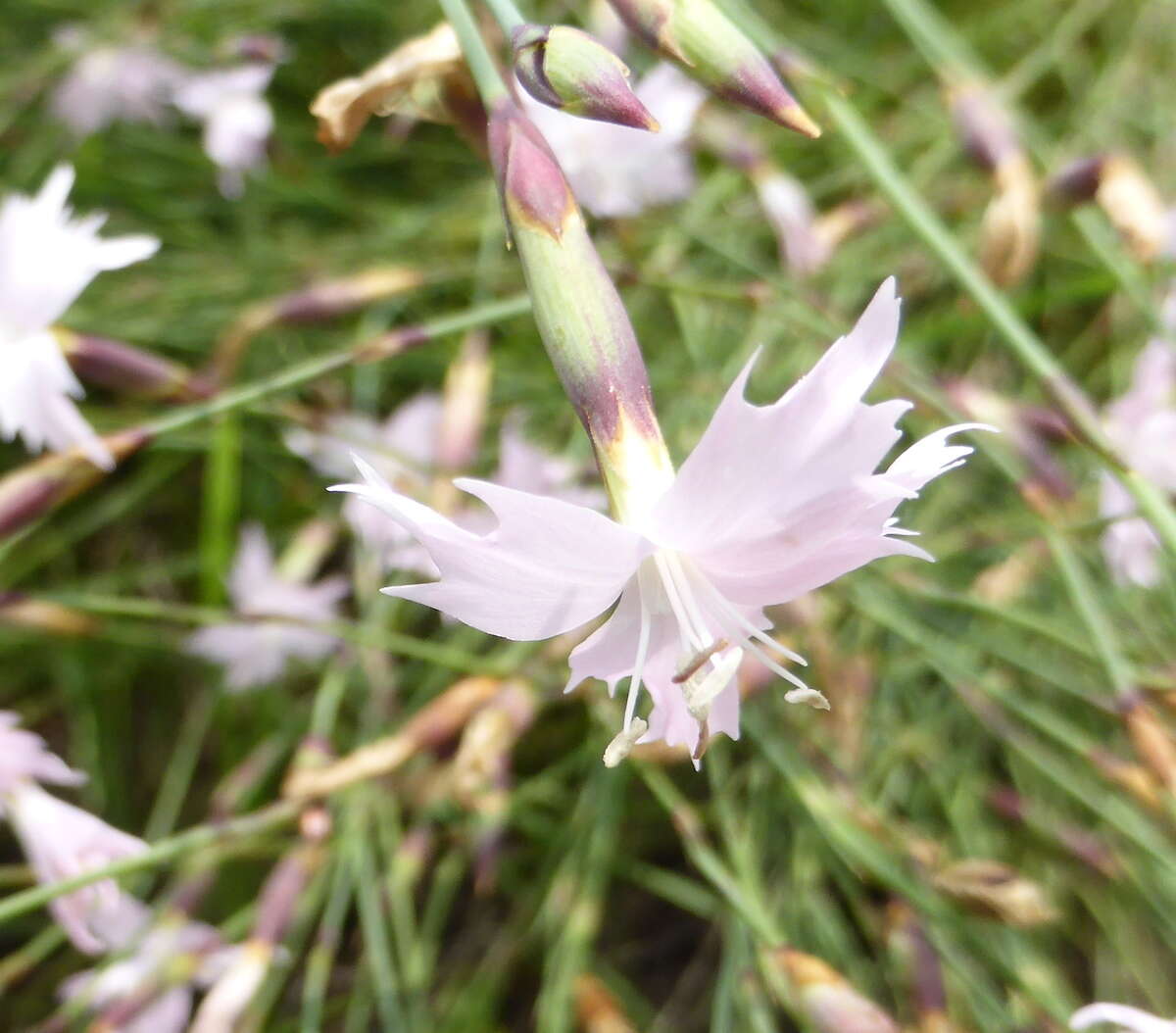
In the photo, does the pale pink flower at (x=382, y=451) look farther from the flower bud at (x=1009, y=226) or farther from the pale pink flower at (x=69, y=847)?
the flower bud at (x=1009, y=226)

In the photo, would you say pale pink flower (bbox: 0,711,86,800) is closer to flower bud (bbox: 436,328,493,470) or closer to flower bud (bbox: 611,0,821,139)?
flower bud (bbox: 436,328,493,470)

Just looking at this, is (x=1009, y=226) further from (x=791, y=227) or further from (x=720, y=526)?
(x=720, y=526)

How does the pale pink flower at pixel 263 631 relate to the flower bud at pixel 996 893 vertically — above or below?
below

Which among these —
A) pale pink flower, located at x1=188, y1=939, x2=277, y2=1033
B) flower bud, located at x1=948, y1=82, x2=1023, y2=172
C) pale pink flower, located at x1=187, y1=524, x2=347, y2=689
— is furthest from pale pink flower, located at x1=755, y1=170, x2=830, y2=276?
pale pink flower, located at x1=188, y1=939, x2=277, y2=1033

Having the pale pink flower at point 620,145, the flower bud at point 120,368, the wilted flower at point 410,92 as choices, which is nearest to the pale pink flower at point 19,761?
the flower bud at point 120,368

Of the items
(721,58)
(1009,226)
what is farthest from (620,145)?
(721,58)

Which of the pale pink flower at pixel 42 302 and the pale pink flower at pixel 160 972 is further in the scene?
the pale pink flower at pixel 160 972
